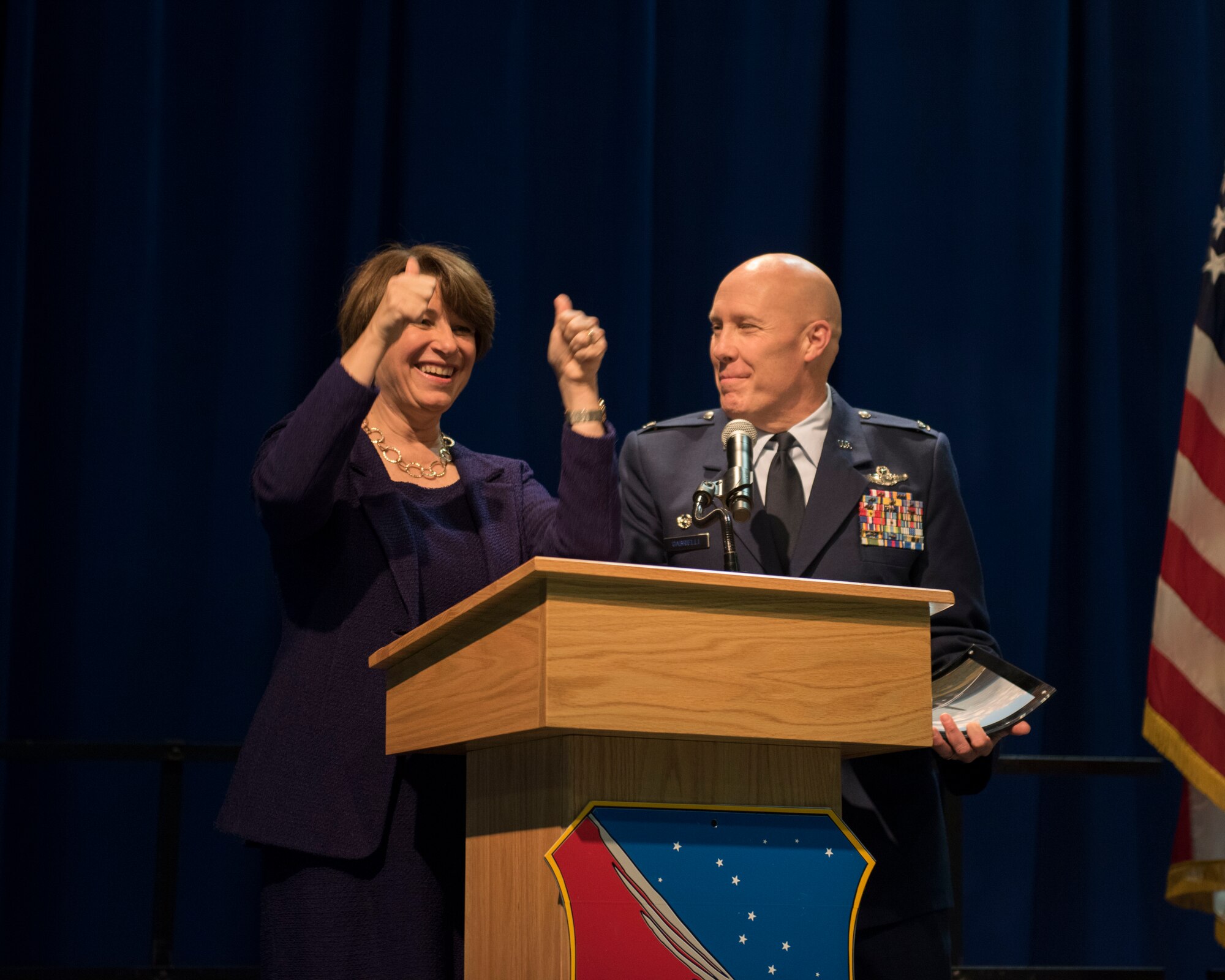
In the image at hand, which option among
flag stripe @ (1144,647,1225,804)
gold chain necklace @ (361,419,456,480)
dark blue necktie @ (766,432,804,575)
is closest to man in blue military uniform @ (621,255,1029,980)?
dark blue necktie @ (766,432,804,575)

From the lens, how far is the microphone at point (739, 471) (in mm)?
1591

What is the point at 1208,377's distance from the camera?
3.02 metres

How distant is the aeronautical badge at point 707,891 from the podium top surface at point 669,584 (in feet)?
0.74

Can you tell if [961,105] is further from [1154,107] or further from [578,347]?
[578,347]

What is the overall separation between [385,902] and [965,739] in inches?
30.2

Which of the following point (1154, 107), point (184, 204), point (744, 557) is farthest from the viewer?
point (1154, 107)

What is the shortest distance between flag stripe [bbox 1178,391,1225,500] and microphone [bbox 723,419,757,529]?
174 cm

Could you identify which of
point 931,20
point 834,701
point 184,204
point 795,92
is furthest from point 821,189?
point 834,701

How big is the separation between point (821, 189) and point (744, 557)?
1868 millimetres

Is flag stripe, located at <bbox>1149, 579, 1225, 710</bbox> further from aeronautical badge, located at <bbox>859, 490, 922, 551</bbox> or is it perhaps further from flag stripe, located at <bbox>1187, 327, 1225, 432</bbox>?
aeronautical badge, located at <bbox>859, 490, 922, 551</bbox>

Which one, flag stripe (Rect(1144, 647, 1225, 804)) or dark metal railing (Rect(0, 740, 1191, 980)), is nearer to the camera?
dark metal railing (Rect(0, 740, 1191, 980))

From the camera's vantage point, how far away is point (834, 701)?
132 centimetres

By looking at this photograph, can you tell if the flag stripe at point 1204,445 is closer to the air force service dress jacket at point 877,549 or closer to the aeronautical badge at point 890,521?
the air force service dress jacket at point 877,549

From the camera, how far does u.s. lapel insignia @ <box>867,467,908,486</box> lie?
2.18 metres
